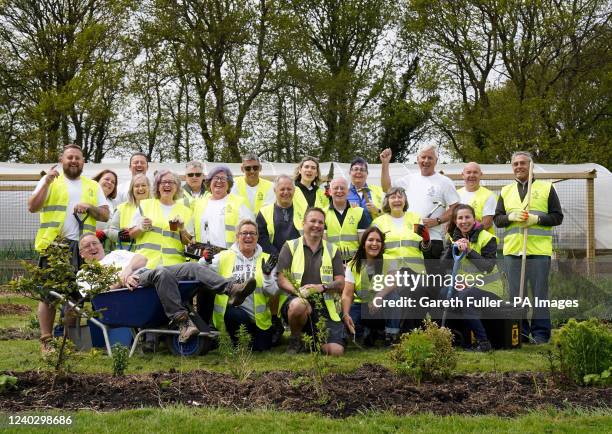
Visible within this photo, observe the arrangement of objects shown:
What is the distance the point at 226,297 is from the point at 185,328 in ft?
2.14

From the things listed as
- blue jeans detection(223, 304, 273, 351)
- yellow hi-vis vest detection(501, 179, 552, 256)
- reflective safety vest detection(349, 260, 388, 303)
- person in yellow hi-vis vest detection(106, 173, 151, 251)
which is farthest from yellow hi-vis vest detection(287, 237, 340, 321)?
yellow hi-vis vest detection(501, 179, 552, 256)

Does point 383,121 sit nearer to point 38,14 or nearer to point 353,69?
point 353,69

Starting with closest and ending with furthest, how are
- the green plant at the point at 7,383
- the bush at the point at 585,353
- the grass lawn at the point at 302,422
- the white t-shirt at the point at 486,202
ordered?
1. the grass lawn at the point at 302,422
2. the green plant at the point at 7,383
3. the bush at the point at 585,353
4. the white t-shirt at the point at 486,202

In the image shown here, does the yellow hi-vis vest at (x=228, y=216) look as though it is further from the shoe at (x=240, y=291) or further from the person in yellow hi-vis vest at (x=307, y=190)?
the shoe at (x=240, y=291)

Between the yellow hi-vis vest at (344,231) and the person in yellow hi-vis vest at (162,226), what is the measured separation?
1.52 meters

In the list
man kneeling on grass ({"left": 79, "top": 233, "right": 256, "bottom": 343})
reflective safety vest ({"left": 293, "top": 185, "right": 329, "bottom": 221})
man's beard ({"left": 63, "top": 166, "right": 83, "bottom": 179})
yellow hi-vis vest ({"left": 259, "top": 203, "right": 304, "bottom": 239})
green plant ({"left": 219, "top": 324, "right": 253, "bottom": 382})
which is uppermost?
man's beard ({"left": 63, "top": 166, "right": 83, "bottom": 179})

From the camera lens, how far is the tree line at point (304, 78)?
24297 millimetres

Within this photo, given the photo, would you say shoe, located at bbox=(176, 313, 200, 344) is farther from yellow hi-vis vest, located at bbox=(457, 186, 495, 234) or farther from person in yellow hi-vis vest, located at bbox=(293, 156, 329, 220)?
yellow hi-vis vest, located at bbox=(457, 186, 495, 234)

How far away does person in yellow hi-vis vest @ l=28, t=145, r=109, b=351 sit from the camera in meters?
7.94

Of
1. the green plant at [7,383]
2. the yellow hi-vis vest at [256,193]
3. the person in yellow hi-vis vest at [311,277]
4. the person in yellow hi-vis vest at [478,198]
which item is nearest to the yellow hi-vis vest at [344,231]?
the person in yellow hi-vis vest at [311,277]

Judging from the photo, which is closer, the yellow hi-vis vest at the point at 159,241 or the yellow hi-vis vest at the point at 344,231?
the yellow hi-vis vest at the point at 159,241

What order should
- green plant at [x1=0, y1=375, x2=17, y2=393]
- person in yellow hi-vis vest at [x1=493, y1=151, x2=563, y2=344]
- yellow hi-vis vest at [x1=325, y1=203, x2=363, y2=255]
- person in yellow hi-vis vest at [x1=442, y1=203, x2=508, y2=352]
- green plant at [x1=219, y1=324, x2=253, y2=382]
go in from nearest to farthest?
1. green plant at [x1=0, y1=375, x2=17, y2=393]
2. green plant at [x1=219, y1=324, x2=253, y2=382]
3. person in yellow hi-vis vest at [x1=442, y1=203, x2=508, y2=352]
4. person in yellow hi-vis vest at [x1=493, y1=151, x2=563, y2=344]
5. yellow hi-vis vest at [x1=325, y1=203, x2=363, y2=255]

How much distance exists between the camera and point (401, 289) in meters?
8.37

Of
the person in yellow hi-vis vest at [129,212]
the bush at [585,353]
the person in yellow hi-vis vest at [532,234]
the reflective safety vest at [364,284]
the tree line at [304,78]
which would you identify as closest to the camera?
the bush at [585,353]
